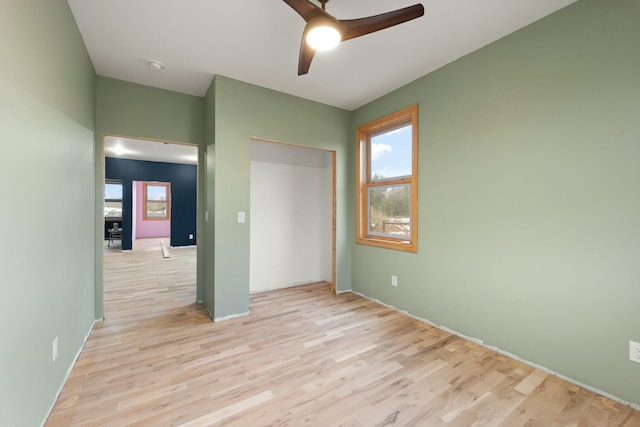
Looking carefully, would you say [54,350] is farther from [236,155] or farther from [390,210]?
[390,210]

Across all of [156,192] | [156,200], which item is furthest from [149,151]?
[156,200]

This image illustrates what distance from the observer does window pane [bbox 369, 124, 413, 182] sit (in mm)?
3252

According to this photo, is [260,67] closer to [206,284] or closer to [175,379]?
[206,284]

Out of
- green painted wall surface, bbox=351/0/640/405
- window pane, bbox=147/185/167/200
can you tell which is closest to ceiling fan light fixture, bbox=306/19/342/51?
green painted wall surface, bbox=351/0/640/405

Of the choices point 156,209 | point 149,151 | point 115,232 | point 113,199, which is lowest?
point 115,232

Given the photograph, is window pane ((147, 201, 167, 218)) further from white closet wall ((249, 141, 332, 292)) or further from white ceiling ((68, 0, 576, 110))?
white ceiling ((68, 0, 576, 110))

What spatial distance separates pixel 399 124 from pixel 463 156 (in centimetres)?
102

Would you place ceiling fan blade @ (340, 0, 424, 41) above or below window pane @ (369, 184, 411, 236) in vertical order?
above

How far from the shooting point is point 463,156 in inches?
102

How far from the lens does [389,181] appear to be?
344 cm

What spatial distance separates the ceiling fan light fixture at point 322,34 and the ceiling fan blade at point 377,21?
0.18ft

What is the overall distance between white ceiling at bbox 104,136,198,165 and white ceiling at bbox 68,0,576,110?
3.19 m

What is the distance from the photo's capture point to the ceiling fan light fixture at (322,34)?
162cm

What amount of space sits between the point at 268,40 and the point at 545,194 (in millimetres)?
2535
